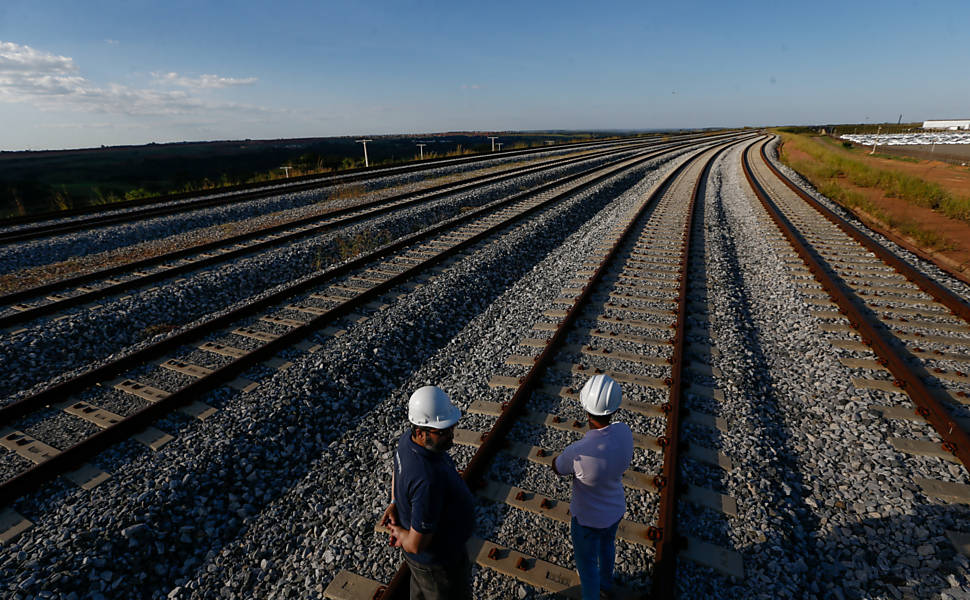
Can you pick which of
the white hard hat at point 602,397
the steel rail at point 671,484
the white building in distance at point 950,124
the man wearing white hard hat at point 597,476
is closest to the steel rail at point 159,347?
the man wearing white hard hat at point 597,476

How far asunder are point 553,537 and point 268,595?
2.18 metres

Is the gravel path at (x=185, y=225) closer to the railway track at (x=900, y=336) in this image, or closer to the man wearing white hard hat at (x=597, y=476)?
the man wearing white hard hat at (x=597, y=476)

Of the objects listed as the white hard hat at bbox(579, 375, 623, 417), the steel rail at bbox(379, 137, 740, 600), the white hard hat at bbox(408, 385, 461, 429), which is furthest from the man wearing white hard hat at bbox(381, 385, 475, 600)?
the white hard hat at bbox(579, 375, 623, 417)

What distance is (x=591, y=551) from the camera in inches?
113

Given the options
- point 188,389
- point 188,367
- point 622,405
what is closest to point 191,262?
point 188,367

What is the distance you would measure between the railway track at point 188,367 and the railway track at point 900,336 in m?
7.11

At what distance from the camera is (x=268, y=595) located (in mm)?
3248

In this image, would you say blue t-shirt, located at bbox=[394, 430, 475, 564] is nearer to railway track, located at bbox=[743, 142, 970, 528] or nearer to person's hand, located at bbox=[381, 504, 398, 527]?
person's hand, located at bbox=[381, 504, 398, 527]

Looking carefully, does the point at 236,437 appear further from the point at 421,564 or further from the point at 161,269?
the point at 161,269

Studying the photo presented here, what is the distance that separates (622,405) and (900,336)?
4877mm

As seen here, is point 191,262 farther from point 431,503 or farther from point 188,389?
point 431,503

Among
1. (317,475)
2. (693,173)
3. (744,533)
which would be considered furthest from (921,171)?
(317,475)

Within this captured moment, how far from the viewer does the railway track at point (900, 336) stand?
4.43 meters

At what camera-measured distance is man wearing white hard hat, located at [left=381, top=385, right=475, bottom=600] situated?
2.24 m
